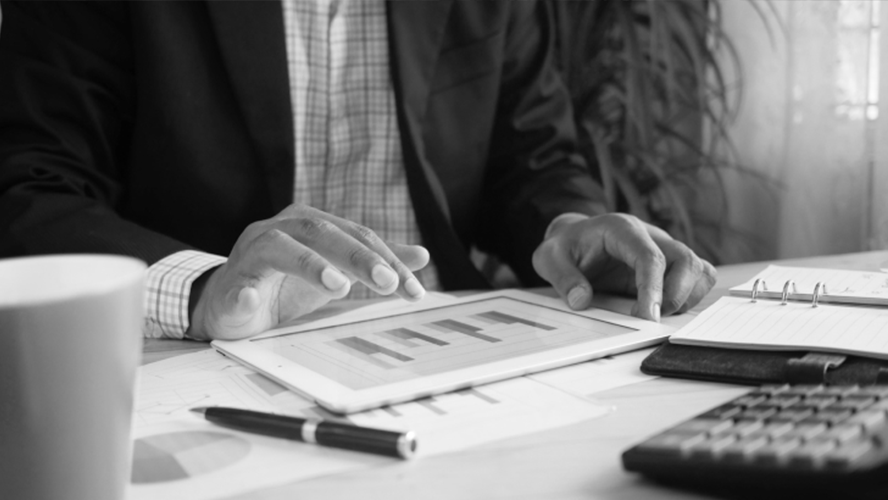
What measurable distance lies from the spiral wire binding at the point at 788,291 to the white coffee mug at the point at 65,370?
57cm

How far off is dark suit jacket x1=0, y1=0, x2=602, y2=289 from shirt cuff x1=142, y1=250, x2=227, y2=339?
0.10 m

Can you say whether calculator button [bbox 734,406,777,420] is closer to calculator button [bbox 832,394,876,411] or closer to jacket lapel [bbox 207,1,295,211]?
calculator button [bbox 832,394,876,411]

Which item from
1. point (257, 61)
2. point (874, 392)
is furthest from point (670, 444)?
point (257, 61)

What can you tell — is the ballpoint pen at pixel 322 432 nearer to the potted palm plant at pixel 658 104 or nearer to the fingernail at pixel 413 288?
the fingernail at pixel 413 288

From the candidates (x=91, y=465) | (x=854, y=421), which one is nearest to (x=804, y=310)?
(x=854, y=421)

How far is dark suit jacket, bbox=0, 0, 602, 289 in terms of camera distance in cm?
97

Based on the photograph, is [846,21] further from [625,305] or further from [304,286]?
[304,286]

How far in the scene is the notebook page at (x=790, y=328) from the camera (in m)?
0.56

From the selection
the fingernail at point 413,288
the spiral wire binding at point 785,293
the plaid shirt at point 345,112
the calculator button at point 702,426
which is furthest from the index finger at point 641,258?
the plaid shirt at point 345,112

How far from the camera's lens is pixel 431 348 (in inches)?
24.2

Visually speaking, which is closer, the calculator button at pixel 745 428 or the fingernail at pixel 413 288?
the calculator button at pixel 745 428

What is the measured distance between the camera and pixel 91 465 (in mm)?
309

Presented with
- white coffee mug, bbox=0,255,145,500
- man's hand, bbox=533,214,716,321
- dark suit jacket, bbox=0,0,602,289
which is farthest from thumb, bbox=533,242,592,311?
white coffee mug, bbox=0,255,145,500

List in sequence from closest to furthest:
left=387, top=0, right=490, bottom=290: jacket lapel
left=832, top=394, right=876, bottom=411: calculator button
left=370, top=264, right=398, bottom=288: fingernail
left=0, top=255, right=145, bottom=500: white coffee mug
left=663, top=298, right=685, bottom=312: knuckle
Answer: left=0, top=255, right=145, bottom=500: white coffee mug < left=832, top=394, right=876, bottom=411: calculator button < left=370, top=264, right=398, bottom=288: fingernail < left=663, top=298, right=685, bottom=312: knuckle < left=387, top=0, right=490, bottom=290: jacket lapel
